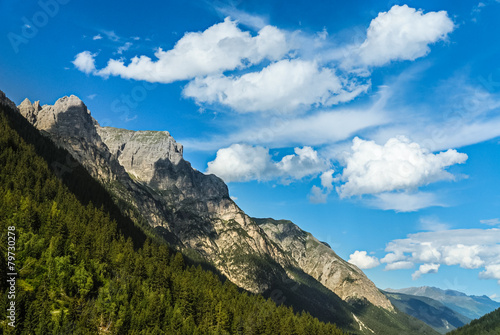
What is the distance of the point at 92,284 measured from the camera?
110 m

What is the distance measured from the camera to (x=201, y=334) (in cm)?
12700

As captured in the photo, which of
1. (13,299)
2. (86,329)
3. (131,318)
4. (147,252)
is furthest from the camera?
(147,252)

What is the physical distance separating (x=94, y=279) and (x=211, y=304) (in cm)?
4870

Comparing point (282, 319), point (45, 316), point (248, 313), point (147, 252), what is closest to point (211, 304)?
point (248, 313)

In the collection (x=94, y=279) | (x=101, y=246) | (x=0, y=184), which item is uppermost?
(x=0, y=184)

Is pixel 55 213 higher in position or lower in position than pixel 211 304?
higher

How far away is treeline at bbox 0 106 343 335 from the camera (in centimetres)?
9488

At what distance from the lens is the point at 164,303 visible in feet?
420

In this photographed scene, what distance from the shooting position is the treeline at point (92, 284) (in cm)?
9488

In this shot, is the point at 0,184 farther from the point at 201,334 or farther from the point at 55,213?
the point at 201,334

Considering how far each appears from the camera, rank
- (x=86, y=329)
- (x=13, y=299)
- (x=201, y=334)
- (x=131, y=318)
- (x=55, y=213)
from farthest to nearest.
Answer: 1. (x=55, y=213)
2. (x=201, y=334)
3. (x=131, y=318)
4. (x=86, y=329)
5. (x=13, y=299)

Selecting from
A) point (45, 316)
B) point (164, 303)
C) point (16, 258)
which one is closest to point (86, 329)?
point (45, 316)

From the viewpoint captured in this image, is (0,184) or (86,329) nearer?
(86,329)

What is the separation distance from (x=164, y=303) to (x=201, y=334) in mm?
17121
